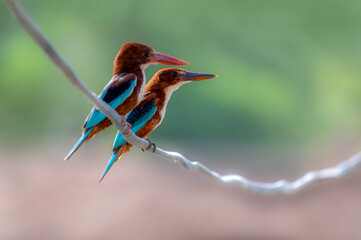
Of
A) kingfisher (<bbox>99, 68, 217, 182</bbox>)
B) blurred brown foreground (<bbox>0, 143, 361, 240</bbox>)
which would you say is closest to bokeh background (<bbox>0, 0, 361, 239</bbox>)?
blurred brown foreground (<bbox>0, 143, 361, 240</bbox>)

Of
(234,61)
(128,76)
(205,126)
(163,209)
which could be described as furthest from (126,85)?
(205,126)

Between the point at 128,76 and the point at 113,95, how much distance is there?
2cm

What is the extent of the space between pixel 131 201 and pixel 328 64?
3756 millimetres

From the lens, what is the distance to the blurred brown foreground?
16.0 ft

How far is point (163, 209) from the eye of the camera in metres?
5.17

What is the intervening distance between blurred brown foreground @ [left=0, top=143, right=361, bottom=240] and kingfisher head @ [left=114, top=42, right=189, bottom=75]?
14.4 ft

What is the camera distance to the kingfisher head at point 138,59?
1.12 feet

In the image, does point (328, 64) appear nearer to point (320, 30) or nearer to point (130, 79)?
point (320, 30)

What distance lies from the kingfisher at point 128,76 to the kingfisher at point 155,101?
0.15ft

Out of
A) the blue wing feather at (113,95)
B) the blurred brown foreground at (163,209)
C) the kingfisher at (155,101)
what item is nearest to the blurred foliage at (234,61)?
the blurred brown foreground at (163,209)

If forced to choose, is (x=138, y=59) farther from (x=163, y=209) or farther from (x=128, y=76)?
(x=163, y=209)

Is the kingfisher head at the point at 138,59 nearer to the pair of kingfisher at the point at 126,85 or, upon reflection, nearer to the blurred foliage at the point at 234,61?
the pair of kingfisher at the point at 126,85

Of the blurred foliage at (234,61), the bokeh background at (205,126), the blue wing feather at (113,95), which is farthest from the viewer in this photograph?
the blurred foliage at (234,61)

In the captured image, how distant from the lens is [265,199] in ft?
17.7
